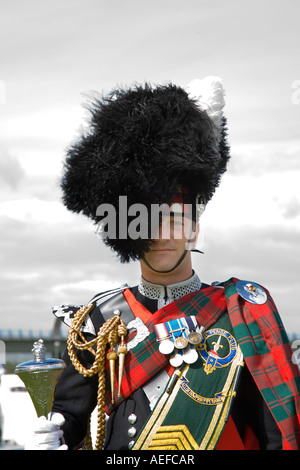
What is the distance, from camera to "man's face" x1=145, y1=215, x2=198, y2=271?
Answer: 13.3 feet

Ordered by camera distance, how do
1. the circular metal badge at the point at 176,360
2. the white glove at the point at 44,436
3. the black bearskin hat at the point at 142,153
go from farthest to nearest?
the black bearskin hat at the point at 142,153, the circular metal badge at the point at 176,360, the white glove at the point at 44,436

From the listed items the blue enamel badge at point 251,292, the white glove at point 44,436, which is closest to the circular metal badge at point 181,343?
the blue enamel badge at point 251,292

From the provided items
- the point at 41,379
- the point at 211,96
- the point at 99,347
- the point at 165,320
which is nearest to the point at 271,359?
the point at 165,320

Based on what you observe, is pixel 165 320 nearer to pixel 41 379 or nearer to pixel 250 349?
pixel 250 349

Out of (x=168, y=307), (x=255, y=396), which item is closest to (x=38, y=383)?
(x=168, y=307)

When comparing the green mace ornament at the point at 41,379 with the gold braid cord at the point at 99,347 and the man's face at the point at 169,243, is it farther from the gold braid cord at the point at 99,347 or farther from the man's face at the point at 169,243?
the man's face at the point at 169,243

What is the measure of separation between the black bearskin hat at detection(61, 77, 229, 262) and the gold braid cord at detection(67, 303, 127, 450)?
430mm

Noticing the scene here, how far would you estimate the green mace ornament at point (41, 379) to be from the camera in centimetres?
366

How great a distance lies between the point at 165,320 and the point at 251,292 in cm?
54

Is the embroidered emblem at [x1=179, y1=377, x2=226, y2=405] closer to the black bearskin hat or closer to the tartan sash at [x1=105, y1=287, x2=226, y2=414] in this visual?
the tartan sash at [x1=105, y1=287, x2=226, y2=414]

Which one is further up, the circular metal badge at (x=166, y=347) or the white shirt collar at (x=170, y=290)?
the white shirt collar at (x=170, y=290)

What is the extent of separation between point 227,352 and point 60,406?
1.07m

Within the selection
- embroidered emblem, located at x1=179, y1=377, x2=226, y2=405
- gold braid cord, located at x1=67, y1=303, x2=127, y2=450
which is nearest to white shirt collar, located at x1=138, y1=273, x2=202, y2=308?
gold braid cord, located at x1=67, y1=303, x2=127, y2=450

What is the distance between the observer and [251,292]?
13.4 ft
